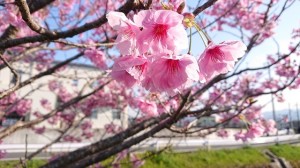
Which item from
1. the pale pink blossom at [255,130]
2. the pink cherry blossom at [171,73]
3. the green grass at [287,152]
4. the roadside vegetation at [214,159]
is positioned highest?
the pink cherry blossom at [171,73]

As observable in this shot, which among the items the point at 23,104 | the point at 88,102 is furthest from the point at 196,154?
the point at 23,104

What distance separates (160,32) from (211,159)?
39.7ft

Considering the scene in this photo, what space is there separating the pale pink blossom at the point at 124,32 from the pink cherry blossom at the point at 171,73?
0.33 ft

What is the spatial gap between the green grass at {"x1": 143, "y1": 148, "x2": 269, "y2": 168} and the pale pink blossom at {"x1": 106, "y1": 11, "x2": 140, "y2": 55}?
915 cm

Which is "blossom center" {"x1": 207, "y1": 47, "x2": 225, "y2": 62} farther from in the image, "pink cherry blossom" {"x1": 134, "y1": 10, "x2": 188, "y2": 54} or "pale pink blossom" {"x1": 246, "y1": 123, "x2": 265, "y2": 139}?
"pale pink blossom" {"x1": 246, "y1": 123, "x2": 265, "y2": 139}

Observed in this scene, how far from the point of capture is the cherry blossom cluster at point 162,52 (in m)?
1.01

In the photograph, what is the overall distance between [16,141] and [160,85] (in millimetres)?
17529

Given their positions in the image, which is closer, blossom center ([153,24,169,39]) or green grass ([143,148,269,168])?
blossom center ([153,24,169,39])

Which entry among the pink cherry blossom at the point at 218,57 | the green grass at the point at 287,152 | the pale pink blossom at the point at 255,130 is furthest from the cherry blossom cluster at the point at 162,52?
the green grass at the point at 287,152

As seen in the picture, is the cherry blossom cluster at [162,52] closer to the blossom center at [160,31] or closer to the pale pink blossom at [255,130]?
the blossom center at [160,31]

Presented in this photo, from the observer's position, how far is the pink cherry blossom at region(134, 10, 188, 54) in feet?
3.23

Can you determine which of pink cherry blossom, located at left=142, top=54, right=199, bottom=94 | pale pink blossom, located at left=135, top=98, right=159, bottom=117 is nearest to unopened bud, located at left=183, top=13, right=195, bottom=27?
pink cherry blossom, located at left=142, top=54, right=199, bottom=94

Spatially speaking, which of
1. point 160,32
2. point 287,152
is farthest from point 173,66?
point 287,152

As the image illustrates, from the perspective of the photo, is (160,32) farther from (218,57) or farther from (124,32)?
(218,57)
